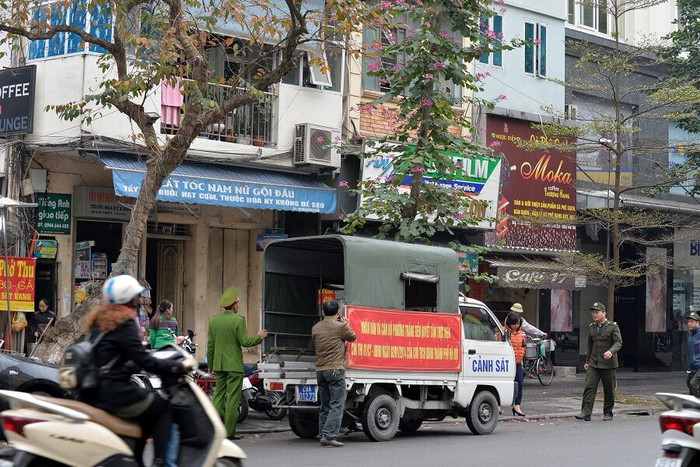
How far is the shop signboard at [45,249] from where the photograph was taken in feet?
63.5

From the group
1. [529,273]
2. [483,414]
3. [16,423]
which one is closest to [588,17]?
[529,273]

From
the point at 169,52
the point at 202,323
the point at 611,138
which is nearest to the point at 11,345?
the point at 202,323

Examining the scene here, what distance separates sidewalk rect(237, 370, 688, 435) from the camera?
17.1 m

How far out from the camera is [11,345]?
60.2 feet

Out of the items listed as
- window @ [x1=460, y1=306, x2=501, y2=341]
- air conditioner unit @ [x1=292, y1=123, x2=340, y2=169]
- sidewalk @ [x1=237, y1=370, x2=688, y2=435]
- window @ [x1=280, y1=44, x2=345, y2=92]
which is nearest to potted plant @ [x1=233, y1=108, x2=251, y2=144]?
air conditioner unit @ [x1=292, y1=123, x2=340, y2=169]

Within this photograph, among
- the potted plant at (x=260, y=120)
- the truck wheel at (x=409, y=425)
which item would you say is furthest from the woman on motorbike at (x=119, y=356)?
the potted plant at (x=260, y=120)

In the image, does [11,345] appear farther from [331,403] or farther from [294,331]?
[331,403]

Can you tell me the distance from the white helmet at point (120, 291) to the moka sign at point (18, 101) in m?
11.7

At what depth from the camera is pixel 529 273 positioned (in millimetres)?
24578

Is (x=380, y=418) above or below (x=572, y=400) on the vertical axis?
above

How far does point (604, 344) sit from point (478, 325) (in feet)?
9.63

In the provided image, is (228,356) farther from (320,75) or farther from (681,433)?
(320,75)

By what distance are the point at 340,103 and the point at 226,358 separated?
9109 millimetres

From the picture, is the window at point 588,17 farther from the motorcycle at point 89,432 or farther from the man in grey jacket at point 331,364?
the motorcycle at point 89,432
